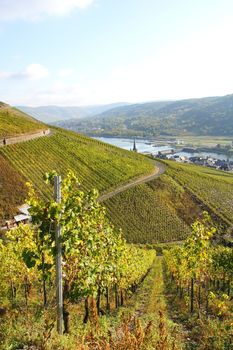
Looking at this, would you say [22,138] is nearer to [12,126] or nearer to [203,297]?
[12,126]

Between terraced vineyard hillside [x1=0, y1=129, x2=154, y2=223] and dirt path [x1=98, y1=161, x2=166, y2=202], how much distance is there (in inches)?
63.1

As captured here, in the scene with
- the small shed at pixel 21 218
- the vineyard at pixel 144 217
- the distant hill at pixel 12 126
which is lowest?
the vineyard at pixel 144 217

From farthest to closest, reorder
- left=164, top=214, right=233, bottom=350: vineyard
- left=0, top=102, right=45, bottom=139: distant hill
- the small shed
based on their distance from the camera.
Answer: left=0, top=102, right=45, bottom=139: distant hill → the small shed → left=164, top=214, right=233, bottom=350: vineyard

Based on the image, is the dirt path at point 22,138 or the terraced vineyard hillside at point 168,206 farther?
the dirt path at point 22,138

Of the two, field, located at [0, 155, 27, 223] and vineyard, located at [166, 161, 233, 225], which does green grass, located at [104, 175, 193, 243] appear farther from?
field, located at [0, 155, 27, 223]

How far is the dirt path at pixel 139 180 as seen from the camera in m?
89.3

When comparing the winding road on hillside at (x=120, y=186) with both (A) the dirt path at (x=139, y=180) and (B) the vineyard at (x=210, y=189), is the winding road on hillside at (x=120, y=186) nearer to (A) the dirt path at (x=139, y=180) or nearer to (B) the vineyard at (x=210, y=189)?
(A) the dirt path at (x=139, y=180)

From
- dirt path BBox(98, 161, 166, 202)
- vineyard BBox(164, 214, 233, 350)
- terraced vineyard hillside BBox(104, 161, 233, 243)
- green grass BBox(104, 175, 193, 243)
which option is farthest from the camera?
dirt path BBox(98, 161, 166, 202)

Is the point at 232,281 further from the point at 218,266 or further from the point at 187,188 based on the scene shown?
the point at 187,188

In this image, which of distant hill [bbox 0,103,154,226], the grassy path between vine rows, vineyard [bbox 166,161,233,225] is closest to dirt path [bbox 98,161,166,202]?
distant hill [bbox 0,103,154,226]

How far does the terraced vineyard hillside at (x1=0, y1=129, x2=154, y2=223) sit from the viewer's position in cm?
8762

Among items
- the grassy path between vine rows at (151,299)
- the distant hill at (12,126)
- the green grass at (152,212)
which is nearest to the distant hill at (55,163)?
the distant hill at (12,126)

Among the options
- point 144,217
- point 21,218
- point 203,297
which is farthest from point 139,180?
point 203,297

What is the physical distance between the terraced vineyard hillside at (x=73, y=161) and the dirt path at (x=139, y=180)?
1603mm
